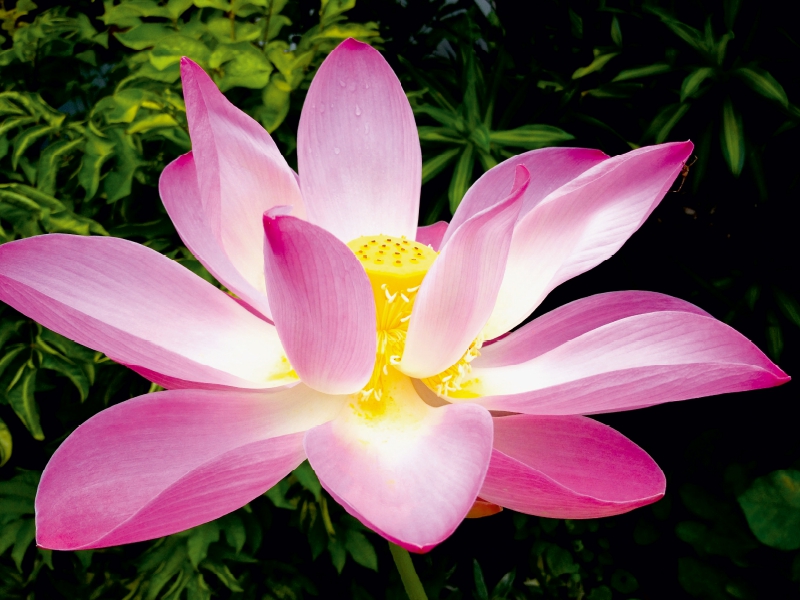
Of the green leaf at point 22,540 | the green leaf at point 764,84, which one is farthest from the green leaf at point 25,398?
the green leaf at point 764,84

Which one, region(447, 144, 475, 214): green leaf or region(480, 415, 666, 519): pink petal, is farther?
region(447, 144, 475, 214): green leaf

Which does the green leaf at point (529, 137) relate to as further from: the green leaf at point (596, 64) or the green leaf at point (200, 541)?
the green leaf at point (200, 541)

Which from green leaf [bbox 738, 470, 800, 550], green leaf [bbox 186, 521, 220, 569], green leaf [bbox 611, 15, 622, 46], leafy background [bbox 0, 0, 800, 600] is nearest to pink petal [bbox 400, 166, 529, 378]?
leafy background [bbox 0, 0, 800, 600]

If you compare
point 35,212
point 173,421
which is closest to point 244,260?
point 173,421

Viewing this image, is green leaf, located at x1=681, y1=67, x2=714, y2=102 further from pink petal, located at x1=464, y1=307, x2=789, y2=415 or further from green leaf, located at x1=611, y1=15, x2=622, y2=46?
pink petal, located at x1=464, y1=307, x2=789, y2=415

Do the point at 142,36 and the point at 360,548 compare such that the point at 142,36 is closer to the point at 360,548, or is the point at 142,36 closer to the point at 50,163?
the point at 50,163
